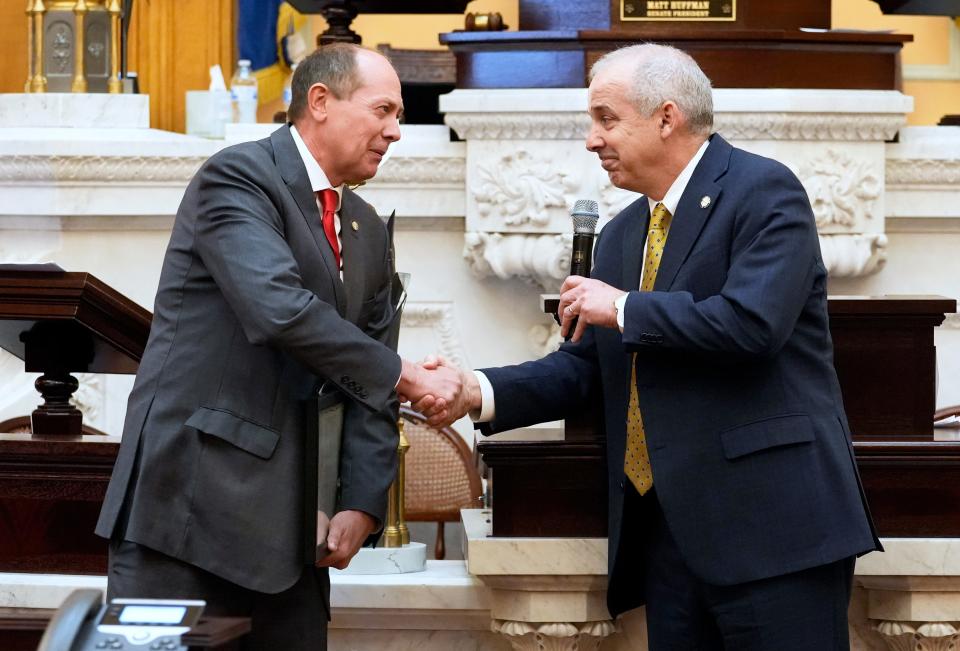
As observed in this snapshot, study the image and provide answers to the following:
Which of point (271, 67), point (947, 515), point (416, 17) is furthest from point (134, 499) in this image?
point (416, 17)

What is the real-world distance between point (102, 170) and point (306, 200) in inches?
92.2

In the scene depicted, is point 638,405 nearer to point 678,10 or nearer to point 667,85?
point 667,85

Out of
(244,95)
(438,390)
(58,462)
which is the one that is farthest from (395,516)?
(244,95)

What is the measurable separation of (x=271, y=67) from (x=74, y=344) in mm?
4062

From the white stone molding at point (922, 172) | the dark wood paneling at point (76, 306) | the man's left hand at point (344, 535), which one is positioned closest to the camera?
the man's left hand at point (344, 535)

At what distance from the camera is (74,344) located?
377 cm

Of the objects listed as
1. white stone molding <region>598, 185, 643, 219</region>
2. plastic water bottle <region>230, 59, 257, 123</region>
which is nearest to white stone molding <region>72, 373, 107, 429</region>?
plastic water bottle <region>230, 59, 257, 123</region>

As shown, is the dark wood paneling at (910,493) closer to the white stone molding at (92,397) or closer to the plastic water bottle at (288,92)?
the plastic water bottle at (288,92)

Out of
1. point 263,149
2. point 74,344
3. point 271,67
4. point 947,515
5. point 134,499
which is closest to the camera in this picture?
point 134,499

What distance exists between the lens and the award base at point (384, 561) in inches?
137

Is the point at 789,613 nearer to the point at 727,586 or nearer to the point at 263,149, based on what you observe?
the point at 727,586

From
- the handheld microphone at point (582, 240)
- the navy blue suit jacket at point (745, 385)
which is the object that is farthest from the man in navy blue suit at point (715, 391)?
the handheld microphone at point (582, 240)

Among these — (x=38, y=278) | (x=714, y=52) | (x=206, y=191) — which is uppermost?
(x=714, y=52)

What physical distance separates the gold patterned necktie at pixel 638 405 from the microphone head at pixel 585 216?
0.50ft
